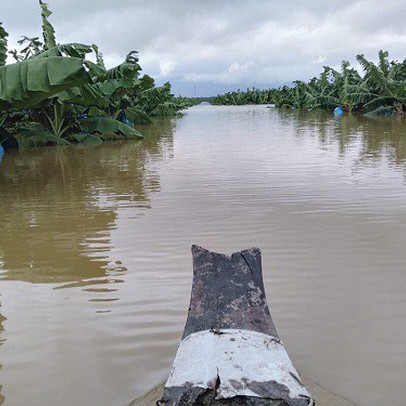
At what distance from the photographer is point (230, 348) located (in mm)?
1877

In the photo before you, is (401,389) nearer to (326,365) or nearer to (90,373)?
(326,365)

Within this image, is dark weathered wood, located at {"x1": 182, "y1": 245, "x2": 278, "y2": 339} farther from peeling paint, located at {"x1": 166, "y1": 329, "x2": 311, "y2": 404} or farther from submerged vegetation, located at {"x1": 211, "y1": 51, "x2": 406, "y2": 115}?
submerged vegetation, located at {"x1": 211, "y1": 51, "x2": 406, "y2": 115}

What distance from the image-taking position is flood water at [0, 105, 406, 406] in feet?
8.03

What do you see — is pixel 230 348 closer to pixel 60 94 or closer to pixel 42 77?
pixel 42 77

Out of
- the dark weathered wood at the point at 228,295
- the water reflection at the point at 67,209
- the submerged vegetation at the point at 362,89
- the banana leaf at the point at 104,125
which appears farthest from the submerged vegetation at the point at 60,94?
the submerged vegetation at the point at 362,89

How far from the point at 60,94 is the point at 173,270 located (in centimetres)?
760

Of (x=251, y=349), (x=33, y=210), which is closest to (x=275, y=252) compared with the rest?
(x=251, y=349)

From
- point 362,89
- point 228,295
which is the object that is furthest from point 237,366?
point 362,89

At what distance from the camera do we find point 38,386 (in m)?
2.36

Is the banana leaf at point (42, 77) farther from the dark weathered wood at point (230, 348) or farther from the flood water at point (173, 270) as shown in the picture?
the dark weathered wood at point (230, 348)

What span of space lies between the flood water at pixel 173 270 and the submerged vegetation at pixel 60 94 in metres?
1.61

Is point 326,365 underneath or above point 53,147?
underneath

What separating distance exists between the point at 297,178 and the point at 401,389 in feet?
18.5

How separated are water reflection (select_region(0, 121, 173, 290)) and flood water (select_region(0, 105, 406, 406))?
0.03m
